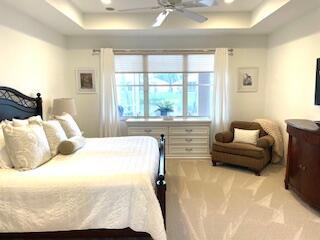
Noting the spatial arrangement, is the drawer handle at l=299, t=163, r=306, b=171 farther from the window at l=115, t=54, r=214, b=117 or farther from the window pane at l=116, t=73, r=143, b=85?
the window pane at l=116, t=73, r=143, b=85

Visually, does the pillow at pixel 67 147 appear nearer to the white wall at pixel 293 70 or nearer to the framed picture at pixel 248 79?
the white wall at pixel 293 70

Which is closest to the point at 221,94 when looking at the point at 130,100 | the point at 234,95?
the point at 234,95

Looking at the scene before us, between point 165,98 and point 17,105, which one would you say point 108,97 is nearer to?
point 165,98

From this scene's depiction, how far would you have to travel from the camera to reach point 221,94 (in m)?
5.60

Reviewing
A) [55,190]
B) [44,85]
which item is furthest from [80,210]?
[44,85]

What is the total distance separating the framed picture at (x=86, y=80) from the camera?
225 inches

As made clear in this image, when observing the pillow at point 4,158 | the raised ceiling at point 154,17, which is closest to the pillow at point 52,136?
the pillow at point 4,158

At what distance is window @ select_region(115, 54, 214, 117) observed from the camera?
5.72 meters

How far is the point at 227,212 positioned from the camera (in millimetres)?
3232

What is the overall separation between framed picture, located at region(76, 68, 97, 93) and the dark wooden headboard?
5.69 feet

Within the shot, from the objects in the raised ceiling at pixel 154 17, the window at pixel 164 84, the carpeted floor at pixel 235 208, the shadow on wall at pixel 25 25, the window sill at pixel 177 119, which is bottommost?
the carpeted floor at pixel 235 208

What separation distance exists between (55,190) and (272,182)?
3199 millimetres

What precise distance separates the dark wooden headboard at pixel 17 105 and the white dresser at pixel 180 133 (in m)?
1.89

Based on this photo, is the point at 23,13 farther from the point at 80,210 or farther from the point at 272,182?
the point at 272,182
